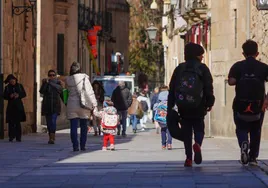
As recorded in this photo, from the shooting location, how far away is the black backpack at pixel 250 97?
1388cm

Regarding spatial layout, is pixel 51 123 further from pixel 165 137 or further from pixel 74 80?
pixel 74 80

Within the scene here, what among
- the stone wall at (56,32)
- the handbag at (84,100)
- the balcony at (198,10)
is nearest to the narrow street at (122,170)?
the handbag at (84,100)

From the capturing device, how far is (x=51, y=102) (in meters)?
22.7

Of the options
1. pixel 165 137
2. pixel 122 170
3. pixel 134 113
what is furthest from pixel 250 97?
pixel 134 113

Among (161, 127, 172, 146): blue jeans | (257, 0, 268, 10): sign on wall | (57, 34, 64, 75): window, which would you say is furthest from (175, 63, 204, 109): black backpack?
(57, 34, 64, 75): window

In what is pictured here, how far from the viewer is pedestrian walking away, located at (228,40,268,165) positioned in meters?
13.9

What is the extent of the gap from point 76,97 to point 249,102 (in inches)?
236

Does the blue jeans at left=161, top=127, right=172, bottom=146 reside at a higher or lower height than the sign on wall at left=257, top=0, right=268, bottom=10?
lower

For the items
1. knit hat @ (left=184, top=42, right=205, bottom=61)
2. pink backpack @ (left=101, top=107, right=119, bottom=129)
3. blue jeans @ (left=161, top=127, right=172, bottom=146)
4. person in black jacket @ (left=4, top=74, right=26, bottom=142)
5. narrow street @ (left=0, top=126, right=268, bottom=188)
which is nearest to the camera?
narrow street @ (left=0, top=126, right=268, bottom=188)

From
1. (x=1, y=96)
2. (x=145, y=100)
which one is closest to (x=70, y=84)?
(x=1, y=96)

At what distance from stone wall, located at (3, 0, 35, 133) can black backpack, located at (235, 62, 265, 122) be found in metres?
13.0

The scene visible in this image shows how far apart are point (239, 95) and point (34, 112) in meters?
17.5

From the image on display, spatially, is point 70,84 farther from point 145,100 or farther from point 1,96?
point 145,100

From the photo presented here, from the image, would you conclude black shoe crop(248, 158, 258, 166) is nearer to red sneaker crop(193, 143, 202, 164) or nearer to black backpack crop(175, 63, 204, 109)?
red sneaker crop(193, 143, 202, 164)
